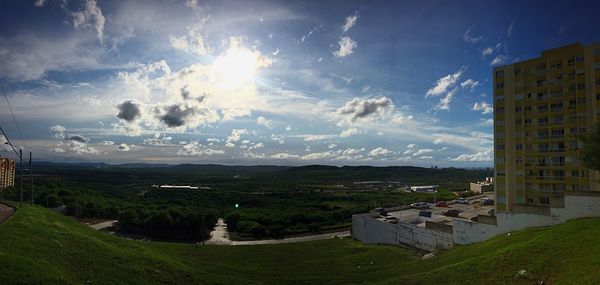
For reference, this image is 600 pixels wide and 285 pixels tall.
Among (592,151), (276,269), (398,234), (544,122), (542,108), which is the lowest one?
(276,269)

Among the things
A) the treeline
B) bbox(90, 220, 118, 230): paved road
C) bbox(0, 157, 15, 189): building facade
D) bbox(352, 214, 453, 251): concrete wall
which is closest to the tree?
bbox(352, 214, 453, 251): concrete wall

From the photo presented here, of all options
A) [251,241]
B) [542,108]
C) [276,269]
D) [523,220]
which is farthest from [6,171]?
[542,108]

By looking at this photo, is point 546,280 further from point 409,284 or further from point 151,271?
point 151,271

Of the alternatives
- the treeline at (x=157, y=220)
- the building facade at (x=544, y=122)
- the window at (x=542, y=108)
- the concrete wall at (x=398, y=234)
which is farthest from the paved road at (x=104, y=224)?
the window at (x=542, y=108)

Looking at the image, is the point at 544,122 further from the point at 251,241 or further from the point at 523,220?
the point at 251,241

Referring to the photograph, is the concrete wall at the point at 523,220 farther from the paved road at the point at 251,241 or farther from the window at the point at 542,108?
the paved road at the point at 251,241
